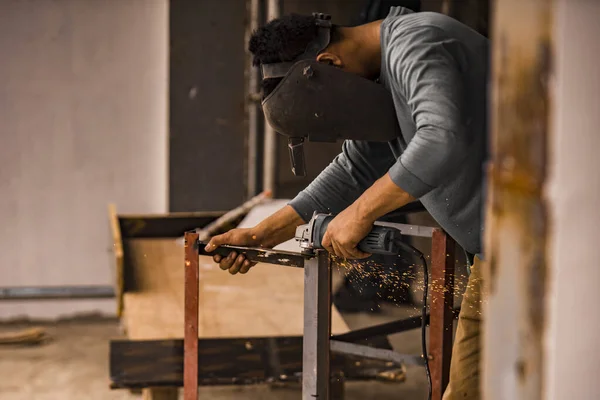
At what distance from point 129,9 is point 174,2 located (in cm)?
33

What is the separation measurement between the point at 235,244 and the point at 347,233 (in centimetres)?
40

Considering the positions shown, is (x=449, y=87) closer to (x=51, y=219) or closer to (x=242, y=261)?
(x=242, y=261)

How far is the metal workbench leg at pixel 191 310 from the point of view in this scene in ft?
5.96

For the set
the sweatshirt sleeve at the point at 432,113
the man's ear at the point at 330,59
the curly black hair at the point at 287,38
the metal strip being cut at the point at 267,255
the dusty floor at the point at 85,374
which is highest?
the curly black hair at the point at 287,38

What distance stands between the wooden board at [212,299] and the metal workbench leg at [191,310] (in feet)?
2.40

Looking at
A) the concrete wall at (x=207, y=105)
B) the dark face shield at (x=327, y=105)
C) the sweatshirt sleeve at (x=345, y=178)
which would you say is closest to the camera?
the dark face shield at (x=327, y=105)

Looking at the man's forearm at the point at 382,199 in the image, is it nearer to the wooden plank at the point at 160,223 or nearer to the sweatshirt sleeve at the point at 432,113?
the sweatshirt sleeve at the point at 432,113

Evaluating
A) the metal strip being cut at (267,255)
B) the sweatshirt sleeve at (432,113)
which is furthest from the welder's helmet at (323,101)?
the metal strip being cut at (267,255)

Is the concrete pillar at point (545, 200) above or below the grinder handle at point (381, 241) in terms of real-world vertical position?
above

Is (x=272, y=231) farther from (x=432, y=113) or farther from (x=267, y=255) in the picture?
(x=432, y=113)

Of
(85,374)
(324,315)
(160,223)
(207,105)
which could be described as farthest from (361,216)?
(207,105)

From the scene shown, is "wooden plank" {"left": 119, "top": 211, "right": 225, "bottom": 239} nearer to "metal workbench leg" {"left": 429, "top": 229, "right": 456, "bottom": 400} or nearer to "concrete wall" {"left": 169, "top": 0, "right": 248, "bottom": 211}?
"concrete wall" {"left": 169, "top": 0, "right": 248, "bottom": 211}

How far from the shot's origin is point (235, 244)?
6.18ft

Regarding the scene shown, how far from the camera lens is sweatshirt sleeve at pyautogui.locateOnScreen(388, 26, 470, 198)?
145 cm
